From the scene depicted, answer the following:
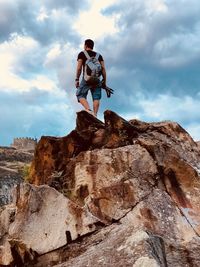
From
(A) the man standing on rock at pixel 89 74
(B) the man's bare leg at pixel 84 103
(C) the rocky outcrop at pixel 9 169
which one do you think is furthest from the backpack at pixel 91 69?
(C) the rocky outcrop at pixel 9 169

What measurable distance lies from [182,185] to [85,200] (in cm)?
234

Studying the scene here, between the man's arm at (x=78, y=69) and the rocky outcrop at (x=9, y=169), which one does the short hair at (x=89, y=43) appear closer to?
the man's arm at (x=78, y=69)

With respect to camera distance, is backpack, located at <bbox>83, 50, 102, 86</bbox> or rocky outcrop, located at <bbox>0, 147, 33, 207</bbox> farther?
rocky outcrop, located at <bbox>0, 147, 33, 207</bbox>

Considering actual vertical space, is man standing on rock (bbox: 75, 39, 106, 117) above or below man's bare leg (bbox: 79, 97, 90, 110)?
above

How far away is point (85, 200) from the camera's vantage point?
12383 mm

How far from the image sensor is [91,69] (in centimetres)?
1720

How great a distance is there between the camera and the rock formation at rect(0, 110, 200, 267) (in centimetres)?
998

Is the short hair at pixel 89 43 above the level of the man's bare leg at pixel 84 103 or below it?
above

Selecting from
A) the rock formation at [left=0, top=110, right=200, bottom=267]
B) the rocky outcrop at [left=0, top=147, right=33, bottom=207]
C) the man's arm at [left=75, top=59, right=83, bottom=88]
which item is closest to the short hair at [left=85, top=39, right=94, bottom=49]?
the man's arm at [left=75, top=59, right=83, bottom=88]

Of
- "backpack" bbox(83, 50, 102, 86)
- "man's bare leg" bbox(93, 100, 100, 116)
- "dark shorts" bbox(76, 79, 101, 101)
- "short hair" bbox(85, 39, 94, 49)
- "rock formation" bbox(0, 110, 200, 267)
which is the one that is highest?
"short hair" bbox(85, 39, 94, 49)

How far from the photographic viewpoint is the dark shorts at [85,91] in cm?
1753

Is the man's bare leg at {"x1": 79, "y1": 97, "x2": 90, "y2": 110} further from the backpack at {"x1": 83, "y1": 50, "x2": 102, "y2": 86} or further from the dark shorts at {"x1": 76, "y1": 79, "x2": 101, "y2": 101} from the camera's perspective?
the backpack at {"x1": 83, "y1": 50, "x2": 102, "y2": 86}

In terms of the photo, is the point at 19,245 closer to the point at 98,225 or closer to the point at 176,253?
the point at 98,225

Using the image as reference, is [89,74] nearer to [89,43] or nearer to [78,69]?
[78,69]
